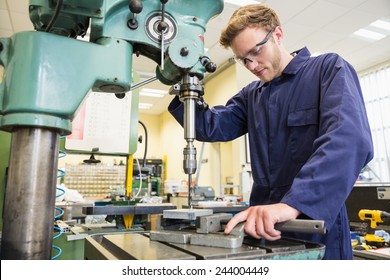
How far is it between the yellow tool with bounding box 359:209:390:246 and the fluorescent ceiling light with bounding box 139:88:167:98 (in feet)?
17.8

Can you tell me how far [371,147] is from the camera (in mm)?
771

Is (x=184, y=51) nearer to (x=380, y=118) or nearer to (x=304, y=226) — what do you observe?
(x=304, y=226)

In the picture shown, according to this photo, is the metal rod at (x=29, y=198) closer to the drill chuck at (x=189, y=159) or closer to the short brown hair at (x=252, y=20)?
the drill chuck at (x=189, y=159)

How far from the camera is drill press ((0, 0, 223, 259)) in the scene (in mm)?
579

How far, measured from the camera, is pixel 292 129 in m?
1.00

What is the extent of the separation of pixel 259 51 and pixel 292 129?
0.31 m

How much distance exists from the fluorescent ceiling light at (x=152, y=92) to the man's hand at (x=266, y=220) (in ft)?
20.3

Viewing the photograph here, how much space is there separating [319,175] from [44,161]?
0.59 meters

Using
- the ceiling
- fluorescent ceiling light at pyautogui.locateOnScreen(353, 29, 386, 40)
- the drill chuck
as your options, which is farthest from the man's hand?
fluorescent ceiling light at pyautogui.locateOnScreen(353, 29, 386, 40)

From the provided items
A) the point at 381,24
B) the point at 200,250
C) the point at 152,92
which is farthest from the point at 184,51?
the point at 152,92

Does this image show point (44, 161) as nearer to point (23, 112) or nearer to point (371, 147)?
point (23, 112)

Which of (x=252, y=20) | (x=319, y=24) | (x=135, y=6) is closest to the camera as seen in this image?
(x=135, y=6)

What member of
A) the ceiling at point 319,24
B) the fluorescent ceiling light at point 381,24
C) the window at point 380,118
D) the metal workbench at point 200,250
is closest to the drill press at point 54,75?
the metal workbench at point 200,250

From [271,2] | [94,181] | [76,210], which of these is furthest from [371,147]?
[94,181]
